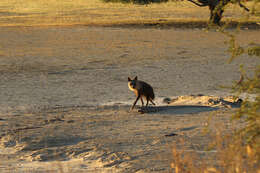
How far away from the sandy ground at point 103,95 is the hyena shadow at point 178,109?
0.07 feet

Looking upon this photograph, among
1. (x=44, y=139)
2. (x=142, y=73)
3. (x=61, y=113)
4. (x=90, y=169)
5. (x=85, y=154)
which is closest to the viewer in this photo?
(x=90, y=169)

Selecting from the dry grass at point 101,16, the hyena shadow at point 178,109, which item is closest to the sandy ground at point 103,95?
the hyena shadow at point 178,109

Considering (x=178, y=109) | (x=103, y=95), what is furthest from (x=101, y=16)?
(x=178, y=109)

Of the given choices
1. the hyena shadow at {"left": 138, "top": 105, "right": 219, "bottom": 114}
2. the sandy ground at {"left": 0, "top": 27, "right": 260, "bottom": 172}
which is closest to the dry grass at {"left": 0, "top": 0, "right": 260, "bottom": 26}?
the sandy ground at {"left": 0, "top": 27, "right": 260, "bottom": 172}

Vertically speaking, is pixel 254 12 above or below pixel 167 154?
above

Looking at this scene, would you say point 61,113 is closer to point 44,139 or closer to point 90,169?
point 44,139

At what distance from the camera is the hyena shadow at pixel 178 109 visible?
11.1m

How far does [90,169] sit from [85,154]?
76 centimetres

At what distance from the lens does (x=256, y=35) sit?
26.2 meters

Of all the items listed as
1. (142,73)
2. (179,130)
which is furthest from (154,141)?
(142,73)

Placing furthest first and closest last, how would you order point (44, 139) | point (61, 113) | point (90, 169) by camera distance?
1. point (61, 113)
2. point (44, 139)
3. point (90, 169)

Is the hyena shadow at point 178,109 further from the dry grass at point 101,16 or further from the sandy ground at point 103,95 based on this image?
the dry grass at point 101,16

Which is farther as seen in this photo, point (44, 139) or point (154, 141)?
point (44, 139)

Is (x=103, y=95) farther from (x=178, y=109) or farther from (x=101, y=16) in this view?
(x=101, y=16)
